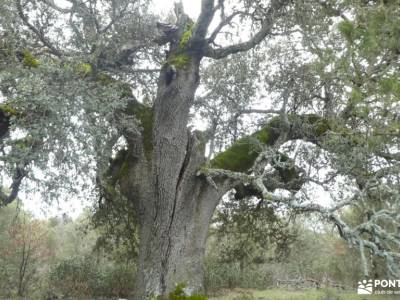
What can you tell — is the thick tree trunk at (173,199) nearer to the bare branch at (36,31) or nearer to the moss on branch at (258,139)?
the moss on branch at (258,139)

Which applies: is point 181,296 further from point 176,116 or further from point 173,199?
point 176,116

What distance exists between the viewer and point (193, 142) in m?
10.2

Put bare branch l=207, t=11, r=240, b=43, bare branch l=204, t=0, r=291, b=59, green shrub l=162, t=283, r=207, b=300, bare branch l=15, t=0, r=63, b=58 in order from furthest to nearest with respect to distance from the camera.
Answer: bare branch l=207, t=11, r=240, b=43 → bare branch l=204, t=0, r=291, b=59 → bare branch l=15, t=0, r=63, b=58 → green shrub l=162, t=283, r=207, b=300

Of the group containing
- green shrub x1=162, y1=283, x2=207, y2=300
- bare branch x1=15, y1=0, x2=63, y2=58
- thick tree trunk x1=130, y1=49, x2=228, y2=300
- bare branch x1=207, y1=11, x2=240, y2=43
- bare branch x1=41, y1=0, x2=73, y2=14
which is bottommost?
green shrub x1=162, y1=283, x2=207, y2=300

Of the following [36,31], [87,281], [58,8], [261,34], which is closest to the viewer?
[36,31]

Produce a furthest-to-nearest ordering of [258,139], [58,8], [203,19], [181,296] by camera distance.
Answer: [258,139] < [203,19] < [58,8] < [181,296]

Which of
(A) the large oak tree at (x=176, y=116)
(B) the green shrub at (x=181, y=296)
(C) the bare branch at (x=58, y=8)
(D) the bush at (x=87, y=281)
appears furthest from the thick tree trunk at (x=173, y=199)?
(D) the bush at (x=87, y=281)

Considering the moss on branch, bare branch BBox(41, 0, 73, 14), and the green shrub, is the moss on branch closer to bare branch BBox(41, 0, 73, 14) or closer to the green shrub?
the green shrub

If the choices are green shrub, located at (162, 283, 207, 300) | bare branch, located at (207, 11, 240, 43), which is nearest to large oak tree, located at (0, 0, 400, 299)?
bare branch, located at (207, 11, 240, 43)

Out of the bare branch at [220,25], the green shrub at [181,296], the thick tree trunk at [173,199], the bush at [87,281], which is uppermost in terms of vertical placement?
the bare branch at [220,25]

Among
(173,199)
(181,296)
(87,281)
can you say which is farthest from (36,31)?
(87,281)

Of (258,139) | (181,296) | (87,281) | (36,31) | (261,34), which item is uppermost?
(261,34)

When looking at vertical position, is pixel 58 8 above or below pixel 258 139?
above

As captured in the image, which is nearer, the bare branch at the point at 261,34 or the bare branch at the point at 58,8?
the bare branch at the point at 58,8
